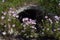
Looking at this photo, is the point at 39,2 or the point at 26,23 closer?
the point at 26,23

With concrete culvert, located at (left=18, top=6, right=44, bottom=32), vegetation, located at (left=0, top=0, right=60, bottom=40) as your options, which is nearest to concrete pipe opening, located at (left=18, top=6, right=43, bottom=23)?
concrete culvert, located at (left=18, top=6, right=44, bottom=32)

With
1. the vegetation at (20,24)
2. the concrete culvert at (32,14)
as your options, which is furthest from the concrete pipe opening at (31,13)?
the vegetation at (20,24)

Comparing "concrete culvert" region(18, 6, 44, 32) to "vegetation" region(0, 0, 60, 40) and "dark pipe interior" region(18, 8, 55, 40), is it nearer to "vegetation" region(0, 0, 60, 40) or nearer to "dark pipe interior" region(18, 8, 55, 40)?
"dark pipe interior" region(18, 8, 55, 40)

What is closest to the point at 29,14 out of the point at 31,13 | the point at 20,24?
the point at 31,13

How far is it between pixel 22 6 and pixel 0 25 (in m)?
0.80

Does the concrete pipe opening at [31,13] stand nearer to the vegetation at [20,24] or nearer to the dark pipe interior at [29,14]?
the dark pipe interior at [29,14]

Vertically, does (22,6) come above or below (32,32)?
above

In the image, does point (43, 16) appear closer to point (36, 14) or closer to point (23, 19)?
point (36, 14)

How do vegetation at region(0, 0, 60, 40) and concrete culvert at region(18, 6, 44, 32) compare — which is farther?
concrete culvert at region(18, 6, 44, 32)

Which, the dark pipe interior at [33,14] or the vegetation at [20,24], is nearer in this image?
the vegetation at [20,24]

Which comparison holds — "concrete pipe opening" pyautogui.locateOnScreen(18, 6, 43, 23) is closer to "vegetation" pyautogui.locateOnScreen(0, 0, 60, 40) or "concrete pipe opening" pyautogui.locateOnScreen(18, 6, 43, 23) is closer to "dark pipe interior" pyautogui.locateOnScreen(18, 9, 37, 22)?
"dark pipe interior" pyautogui.locateOnScreen(18, 9, 37, 22)

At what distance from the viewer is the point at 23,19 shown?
20.2 feet

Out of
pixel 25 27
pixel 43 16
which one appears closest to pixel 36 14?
pixel 43 16

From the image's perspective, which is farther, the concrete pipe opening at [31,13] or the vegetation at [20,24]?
the concrete pipe opening at [31,13]
